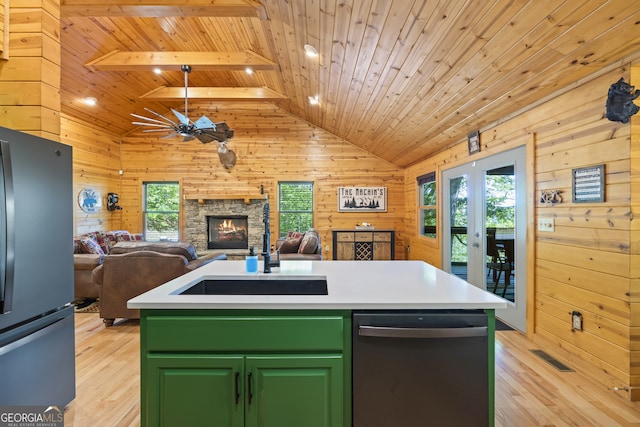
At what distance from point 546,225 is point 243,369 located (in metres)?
2.87

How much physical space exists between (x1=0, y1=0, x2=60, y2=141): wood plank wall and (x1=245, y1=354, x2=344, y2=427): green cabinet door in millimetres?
1971

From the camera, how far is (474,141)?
3.97 meters

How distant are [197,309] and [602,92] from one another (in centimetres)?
306

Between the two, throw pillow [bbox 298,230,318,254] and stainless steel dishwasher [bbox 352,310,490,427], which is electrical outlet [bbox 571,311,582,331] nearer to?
stainless steel dishwasher [bbox 352,310,490,427]

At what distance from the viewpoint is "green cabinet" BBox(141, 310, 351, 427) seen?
132 centimetres

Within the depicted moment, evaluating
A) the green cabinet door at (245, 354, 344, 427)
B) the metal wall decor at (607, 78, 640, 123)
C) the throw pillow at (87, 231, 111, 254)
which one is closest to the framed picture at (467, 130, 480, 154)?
the metal wall decor at (607, 78, 640, 123)

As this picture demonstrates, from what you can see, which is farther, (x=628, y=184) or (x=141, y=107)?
(x=141, y=107)

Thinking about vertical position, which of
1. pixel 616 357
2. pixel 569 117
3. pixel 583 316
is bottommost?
pixel 616 357

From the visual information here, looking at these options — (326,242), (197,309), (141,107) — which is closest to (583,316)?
(197,309)

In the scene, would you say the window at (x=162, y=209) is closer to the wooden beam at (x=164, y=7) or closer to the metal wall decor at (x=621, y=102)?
the wooden beam at (x=164, y=7)

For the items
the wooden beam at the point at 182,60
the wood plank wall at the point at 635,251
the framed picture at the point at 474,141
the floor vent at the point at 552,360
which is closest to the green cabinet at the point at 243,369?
the wood plank wall at the point at 635,251

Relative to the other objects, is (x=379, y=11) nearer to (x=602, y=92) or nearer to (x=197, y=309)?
(x=602, y=92)

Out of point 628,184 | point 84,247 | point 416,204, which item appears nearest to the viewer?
point 628,184

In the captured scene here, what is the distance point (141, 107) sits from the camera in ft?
21.5
